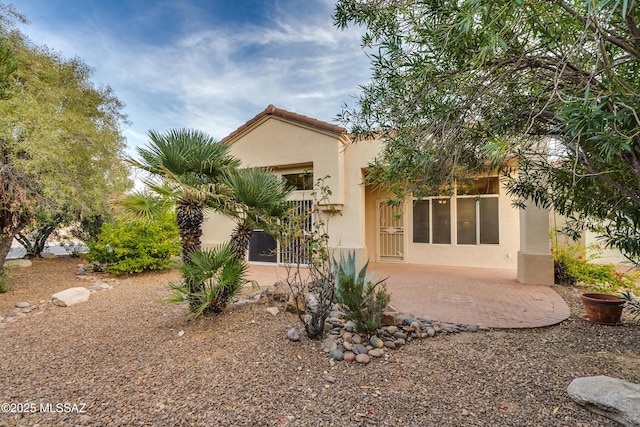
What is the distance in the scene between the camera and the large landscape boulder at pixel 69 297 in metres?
7.11

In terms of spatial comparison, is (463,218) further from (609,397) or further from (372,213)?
(609,397)

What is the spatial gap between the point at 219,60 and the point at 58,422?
10.4 metres

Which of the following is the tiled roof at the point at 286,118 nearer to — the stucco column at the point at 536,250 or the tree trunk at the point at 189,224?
the tree trunk at the point at 189,224

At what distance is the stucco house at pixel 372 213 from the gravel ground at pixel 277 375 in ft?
17.8

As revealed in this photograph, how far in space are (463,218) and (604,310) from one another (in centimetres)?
710

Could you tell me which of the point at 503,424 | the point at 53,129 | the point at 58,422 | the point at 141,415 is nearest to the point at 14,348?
the point at 58,422

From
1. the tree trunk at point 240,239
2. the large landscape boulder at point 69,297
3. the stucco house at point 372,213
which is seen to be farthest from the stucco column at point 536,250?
the large landscape boulder at point 69,297

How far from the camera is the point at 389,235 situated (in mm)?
13523

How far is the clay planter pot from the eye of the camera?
5266 millimetres

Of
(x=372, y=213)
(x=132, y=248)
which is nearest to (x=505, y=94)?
(x=372, y=213)

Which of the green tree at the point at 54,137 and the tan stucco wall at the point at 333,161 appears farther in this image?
the tan stucco wall at the point at 333,161

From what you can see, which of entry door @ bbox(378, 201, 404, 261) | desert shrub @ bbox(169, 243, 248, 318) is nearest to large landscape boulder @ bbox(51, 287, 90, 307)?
desert shrub @ bbox(169, 243, 248, 318)

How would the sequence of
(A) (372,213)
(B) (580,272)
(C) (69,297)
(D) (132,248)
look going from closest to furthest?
(C) (69,297)
(B) (580,272)
(D) (132,248)
(A) (372,213)

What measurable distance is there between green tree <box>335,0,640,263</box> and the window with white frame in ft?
24.1
